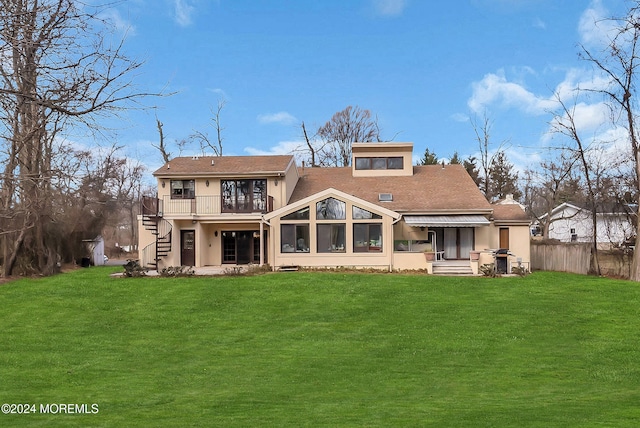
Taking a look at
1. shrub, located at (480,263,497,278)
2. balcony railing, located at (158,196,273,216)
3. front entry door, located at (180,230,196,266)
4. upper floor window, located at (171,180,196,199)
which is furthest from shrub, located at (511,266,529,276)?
upper floor window, located at (171,180,196,199)

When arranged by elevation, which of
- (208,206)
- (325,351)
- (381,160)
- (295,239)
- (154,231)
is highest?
(381,160)

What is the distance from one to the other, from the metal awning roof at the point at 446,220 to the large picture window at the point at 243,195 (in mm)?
8017

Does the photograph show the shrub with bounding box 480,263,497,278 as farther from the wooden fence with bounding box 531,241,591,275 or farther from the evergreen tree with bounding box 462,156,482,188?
the evergreen tree with bounding box 462,156,482,188

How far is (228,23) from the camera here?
56.1 ft

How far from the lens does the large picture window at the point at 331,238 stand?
25.8 m

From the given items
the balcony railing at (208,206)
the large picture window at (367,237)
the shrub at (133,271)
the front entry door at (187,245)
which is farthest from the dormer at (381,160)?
the shrub at (133,271)

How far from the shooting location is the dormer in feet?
105

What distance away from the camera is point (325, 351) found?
13.5 m

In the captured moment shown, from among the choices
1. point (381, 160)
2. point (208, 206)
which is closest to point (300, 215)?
point (208, 206)

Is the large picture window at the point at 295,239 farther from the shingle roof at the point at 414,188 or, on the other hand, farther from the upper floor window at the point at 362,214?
the shingle roof at the point at 414,188

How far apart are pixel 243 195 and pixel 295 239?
5.13 m

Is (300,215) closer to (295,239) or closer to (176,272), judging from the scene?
(295,239)

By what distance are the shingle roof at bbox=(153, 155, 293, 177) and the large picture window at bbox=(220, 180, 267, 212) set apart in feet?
2.44

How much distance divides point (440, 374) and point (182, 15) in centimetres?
887
